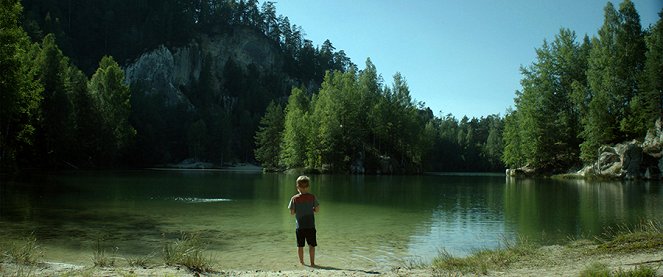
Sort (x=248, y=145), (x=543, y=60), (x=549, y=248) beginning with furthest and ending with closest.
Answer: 1. (x=248, y=145)
2. (x=543, y=60)
3. (x=549, y=248)

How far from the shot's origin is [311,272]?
9.52 meters

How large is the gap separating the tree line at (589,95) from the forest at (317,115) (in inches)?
6.2

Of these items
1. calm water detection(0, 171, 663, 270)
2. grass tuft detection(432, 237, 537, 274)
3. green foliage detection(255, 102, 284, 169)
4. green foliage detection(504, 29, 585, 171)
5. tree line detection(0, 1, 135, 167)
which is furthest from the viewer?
green foliage detection(255, 102, 284, 169)

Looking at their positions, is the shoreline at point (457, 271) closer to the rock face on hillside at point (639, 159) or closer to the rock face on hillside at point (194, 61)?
the rock face on hillside at point (639, 159)

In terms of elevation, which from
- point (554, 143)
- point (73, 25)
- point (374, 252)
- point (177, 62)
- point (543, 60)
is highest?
point (73, 25)

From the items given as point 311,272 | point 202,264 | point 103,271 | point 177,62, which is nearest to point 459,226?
point 311,272

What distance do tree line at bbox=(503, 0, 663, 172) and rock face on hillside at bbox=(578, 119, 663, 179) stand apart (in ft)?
6.23

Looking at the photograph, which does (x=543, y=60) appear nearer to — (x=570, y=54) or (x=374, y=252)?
(x=570, y=54)

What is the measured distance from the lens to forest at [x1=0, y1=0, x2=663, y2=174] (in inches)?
2274

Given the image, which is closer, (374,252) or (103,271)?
(103,271)

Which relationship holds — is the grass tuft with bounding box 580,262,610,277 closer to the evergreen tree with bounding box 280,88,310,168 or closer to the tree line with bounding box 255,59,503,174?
the tree line with bounding box 255,59,503,174

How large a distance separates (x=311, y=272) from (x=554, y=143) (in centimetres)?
7172

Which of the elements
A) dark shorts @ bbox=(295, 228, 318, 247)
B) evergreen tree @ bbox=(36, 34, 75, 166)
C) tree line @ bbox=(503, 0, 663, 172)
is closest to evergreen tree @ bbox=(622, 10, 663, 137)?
tree line @ bbox=(503, 0, 663, 172)

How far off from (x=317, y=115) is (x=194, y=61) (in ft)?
273
